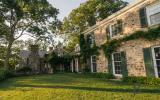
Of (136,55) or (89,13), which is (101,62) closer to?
(136,55)

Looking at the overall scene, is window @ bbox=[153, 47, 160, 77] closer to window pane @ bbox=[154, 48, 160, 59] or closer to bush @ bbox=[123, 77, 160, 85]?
window pane @ bbox=[154, 48, 160, 59]

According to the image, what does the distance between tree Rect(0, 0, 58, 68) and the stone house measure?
15960 millimetres

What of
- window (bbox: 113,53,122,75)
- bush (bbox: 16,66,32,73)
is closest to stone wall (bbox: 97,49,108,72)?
window (bbox: 113,53,122,75)

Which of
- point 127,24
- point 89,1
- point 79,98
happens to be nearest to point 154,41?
point 127,24

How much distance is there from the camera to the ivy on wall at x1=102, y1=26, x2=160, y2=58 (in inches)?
519

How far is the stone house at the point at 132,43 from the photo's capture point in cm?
1362

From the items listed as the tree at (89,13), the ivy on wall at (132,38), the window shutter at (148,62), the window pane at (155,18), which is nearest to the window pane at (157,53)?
the window shutter at (148,62)

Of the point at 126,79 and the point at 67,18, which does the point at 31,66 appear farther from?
the point at 126,79

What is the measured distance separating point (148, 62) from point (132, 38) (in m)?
2.59

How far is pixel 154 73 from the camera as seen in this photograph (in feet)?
43.9

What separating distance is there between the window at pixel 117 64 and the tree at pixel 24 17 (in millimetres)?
19803

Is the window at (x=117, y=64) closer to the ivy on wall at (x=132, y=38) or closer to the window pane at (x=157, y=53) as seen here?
the ivy on wall at (x=132, y=38)

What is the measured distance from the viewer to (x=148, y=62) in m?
13.8

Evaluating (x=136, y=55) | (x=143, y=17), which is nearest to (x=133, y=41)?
(x=136, y=55)
